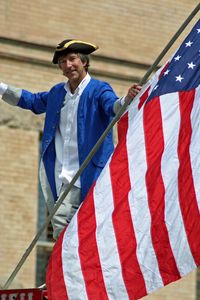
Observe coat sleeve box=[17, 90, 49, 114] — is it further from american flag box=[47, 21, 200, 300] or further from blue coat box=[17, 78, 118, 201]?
american flag box=[47, 21, 200, 300]

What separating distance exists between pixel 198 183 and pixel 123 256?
24.3 inches

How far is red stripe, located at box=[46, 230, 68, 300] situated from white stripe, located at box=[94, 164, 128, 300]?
26 centimetres

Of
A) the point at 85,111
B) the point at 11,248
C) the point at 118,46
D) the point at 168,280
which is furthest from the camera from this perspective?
the point at 118,46

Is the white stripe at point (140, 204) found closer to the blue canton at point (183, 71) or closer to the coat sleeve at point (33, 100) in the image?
the blue canton at point (183, 71)

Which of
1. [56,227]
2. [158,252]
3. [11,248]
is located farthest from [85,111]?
[11,248]

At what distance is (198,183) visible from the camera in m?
10.4

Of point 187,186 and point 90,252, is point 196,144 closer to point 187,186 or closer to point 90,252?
point 187,186

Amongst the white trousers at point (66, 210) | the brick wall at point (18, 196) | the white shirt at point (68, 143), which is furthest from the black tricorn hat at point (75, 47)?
the brick wall at point (18, 196)

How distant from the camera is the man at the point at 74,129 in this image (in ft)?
37.3

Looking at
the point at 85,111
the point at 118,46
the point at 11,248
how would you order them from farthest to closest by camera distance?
1. the point at 118,46
2. the point at 11,248
3. the point at 85,111

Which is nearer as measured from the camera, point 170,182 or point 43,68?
point 170,182

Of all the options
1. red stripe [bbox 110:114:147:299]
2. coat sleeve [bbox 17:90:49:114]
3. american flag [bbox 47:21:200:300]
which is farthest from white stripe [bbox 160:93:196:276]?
coat sleeve [bbox 17:90:49:114]

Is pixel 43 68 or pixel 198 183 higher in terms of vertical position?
pixel 43 68

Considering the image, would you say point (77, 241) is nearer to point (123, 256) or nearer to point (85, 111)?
point (123, 256)
